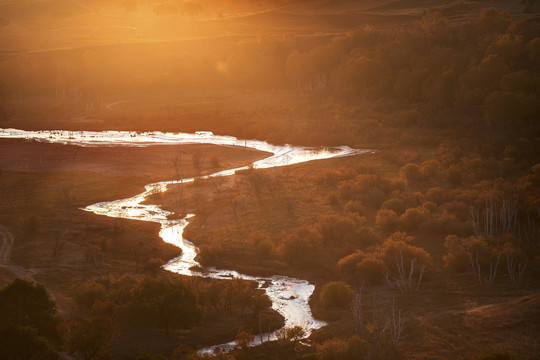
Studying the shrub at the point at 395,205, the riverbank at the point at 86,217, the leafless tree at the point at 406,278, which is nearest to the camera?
the riverbank at the point at 86,217

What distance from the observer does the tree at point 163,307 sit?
114 feet

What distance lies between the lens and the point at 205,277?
43.6 m

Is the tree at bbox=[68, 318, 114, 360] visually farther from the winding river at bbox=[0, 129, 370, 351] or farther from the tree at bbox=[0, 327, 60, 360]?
the winding river at bbox=[0, 129, 370, 351]

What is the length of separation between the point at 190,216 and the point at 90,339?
28.0 metres

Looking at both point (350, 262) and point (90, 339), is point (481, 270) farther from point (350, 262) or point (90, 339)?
point (90, 339)

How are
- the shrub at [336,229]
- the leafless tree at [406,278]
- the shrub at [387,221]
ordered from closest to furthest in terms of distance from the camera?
the leafless tree at [406,278], the shrub at [336,229], the shrub at [387,221]

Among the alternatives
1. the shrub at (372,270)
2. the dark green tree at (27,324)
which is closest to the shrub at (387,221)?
the shrub at (372,270)

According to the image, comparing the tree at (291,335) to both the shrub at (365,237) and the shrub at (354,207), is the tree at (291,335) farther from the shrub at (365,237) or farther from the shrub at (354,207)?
the shrub at (354,207)

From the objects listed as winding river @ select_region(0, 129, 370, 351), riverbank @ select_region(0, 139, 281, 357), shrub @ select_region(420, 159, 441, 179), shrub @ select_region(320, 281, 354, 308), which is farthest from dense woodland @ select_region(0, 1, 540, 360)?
winding river @ select_region(0, 129, 370, 351)

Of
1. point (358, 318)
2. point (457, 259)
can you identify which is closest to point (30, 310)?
point (358, 318)

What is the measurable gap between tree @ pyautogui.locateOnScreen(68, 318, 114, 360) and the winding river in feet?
18.5

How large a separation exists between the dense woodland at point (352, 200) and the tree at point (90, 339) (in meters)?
0.08

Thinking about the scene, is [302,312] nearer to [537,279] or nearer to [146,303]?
[146,303]

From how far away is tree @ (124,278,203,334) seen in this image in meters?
34.7
